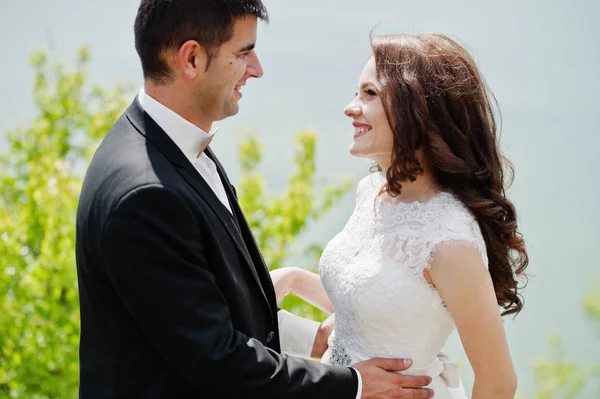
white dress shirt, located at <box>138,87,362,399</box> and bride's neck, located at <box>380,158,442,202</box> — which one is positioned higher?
white dress shirt, located at <box>138,87,362,399</box>

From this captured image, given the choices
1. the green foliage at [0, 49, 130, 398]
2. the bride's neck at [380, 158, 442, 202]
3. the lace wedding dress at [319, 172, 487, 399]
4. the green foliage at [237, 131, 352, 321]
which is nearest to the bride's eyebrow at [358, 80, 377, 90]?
the bride's neck at [380, 158, 442, 202]

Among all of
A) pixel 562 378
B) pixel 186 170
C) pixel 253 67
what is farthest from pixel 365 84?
pixel 562 378

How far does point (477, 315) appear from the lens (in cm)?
217

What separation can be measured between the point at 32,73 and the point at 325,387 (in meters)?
6.15

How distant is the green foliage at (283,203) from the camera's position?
5.74 metres

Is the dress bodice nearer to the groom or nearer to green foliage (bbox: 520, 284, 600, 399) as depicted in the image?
the groom

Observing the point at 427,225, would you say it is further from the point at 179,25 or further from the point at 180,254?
the point at 179,25

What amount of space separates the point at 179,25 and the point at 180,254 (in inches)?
23.8

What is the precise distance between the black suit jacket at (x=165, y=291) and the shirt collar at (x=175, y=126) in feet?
0.09

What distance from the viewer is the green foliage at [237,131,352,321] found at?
574cm

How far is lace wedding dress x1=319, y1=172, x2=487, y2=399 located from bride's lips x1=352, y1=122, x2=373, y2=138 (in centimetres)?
26

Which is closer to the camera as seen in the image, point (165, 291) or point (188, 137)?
point (165, 291)

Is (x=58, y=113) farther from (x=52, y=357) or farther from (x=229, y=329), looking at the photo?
(x=229, y=329)

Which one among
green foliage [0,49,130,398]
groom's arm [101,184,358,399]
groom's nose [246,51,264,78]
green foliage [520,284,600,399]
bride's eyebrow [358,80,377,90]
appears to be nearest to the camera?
groom's arm [101,184,358,399]
